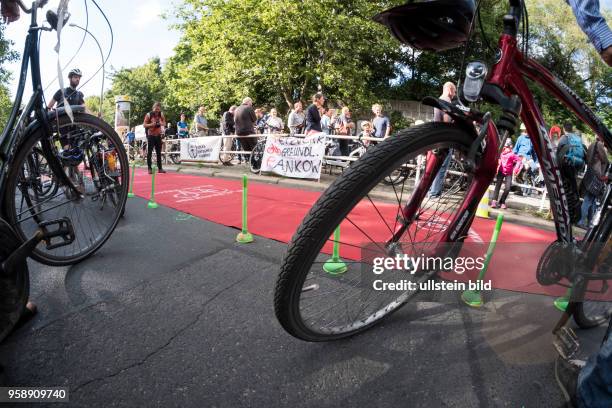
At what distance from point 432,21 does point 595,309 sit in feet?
6.20

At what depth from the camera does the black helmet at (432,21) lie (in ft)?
5.14

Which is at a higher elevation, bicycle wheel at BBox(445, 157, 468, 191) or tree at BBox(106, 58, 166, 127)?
tree at BBox(106, 58, 166, 127)

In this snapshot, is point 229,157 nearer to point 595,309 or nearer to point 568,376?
point 595,309

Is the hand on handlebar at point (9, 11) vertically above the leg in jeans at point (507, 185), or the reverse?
the hand on handlebar at point (9, 11)

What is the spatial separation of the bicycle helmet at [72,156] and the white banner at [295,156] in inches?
231

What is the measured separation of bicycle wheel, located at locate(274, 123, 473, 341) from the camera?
132 centimetres

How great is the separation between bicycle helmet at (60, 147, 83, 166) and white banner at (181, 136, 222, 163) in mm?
9273

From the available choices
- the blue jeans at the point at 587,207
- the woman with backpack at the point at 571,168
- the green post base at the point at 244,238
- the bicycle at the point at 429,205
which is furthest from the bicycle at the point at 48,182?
the blue jeans at the point at 587,207

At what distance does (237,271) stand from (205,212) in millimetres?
2355

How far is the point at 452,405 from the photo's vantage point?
1461 millimetres

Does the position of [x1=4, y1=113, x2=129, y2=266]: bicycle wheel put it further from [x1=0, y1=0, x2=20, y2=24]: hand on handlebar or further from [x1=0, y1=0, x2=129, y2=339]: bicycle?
[x1=0, y1=0, x2=20, y2=24]: hand on handlebar

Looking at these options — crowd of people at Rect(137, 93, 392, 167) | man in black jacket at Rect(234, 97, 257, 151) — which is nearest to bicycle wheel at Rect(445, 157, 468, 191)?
crowd of people at Rect(137, 93, 392, 167)

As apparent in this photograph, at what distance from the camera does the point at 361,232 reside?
178cm

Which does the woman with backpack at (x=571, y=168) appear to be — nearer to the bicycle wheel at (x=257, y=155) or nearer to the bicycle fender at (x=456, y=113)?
the bicycle fender at (x=456, y=113)
